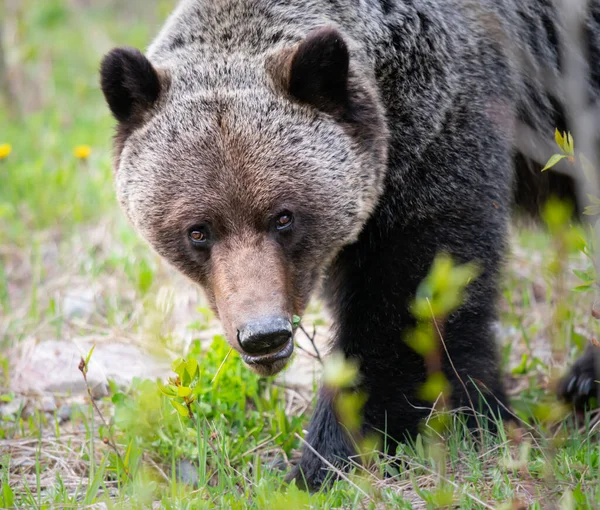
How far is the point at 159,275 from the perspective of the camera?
6754 mm

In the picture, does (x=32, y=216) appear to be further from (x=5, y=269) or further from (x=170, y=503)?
(x=170, y=503)

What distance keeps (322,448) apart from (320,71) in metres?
2.01

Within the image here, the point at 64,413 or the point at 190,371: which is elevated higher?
the point at 190,371

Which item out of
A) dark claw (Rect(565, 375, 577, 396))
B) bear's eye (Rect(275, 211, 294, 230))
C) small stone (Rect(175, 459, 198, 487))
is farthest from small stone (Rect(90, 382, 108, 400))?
dark claw (Rect(565, 375, 577, 396))

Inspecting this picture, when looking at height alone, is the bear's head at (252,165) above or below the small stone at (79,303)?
above

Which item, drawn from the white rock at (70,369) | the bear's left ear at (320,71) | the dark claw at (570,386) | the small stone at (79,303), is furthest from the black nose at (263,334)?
the small stone at (79,303)

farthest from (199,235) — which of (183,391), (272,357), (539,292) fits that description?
(539,292)

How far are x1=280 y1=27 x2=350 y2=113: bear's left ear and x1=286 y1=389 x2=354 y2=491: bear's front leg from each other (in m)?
1.58

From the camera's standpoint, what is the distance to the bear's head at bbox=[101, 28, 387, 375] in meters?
3.99

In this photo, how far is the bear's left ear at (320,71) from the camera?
13.1 feet

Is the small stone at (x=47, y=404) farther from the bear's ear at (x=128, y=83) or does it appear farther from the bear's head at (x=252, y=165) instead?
the bear's ear at (x=128, y=83)

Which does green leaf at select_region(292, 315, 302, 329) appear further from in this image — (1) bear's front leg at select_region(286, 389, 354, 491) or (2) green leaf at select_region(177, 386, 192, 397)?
(2) green leaf at select_region(177, 386, 192, 397)

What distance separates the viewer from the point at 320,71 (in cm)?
416

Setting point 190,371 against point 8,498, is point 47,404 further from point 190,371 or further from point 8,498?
point 190,371
